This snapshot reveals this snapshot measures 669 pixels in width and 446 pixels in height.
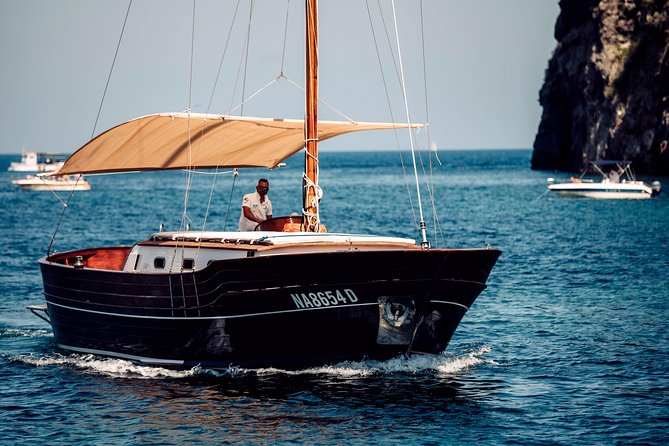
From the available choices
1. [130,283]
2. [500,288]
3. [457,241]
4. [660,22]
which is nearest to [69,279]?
[130,283]

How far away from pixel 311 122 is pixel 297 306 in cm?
458

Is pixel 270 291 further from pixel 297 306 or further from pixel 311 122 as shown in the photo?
pixel 311 122

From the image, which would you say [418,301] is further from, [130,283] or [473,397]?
[130,283]

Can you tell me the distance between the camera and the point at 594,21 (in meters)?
125

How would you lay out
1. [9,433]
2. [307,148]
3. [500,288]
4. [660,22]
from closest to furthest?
[9,433] < [307,148] < [500,288] < [660,22]

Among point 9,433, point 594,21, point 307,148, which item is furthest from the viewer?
point 594,21

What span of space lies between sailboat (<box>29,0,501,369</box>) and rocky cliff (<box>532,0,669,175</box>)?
3581 inches

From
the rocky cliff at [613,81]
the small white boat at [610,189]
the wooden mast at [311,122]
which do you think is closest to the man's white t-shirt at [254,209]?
the wooden mast at [311,122]

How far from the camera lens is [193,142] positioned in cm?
2322

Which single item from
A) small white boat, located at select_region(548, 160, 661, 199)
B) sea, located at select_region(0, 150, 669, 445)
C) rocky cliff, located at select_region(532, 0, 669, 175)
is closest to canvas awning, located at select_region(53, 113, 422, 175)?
sea, located at select_region(0, 150, 669, 445)

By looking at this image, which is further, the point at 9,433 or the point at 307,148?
the point at 307,148


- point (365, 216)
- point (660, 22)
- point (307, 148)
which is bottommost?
point (365, 216)

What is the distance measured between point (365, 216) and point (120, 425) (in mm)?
57729

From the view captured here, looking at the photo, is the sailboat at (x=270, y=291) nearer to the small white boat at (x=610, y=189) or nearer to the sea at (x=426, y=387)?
the sea at (x=426, y=387)
